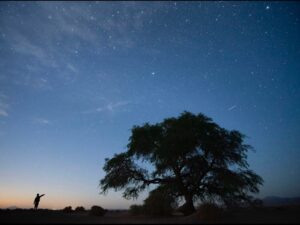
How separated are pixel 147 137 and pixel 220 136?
7.86 meters

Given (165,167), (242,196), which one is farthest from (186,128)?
(242,196)

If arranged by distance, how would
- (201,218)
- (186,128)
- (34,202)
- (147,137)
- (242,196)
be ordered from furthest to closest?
(34,202) → (147,137) → (186,128) → (242,196) → (201,218)

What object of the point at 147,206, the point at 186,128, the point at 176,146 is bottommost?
the point at 147,206

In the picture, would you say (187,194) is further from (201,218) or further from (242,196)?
(201,218)

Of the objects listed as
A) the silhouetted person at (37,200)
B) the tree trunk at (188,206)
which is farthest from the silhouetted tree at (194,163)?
the silhouetted person at (37,200)

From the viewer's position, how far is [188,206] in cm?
2684

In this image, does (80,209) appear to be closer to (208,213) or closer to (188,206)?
(188,206)

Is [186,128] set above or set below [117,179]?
above

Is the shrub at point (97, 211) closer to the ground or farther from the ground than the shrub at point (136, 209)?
farther from the ground

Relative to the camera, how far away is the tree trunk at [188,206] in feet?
86.7

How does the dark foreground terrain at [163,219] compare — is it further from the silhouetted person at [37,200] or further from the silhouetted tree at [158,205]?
the silhouetted person at [37,200]

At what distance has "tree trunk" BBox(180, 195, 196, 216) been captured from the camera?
26430mm

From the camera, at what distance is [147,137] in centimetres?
3044

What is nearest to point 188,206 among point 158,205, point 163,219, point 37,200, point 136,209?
point 158,205
